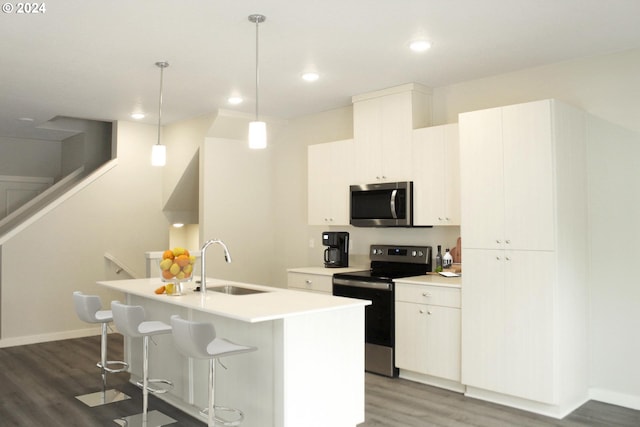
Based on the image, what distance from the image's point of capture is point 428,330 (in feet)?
15.1

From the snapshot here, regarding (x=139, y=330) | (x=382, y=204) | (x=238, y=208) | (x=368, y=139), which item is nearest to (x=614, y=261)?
(x=382, y=204)

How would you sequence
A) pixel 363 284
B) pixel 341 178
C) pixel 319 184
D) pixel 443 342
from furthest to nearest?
1. pixel 319 184
2. pixel 341 178
3. pixel 363 284
4. pixel 443 342

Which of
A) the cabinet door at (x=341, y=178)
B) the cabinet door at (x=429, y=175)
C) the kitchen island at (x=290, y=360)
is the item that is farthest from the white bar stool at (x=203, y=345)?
the cabinet door at (x=341, y=178)

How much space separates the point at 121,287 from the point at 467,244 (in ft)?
9.01

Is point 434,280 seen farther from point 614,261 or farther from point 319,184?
point 319,184

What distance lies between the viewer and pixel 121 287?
14.3 feet

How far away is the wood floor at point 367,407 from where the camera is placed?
3.81 metres

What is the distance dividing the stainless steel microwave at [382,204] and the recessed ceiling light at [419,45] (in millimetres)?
1368

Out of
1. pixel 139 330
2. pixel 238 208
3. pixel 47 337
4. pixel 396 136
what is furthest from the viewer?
pixel 238 208

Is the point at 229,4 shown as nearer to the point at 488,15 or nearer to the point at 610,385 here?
the point at 488,15

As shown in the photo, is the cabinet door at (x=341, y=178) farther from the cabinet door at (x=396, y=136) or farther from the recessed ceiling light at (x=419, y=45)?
the recessed ceiling light at (x=419, y=45)

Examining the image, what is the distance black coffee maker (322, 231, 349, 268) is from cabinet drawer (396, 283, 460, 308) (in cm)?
121

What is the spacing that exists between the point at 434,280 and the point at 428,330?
1.37 ft

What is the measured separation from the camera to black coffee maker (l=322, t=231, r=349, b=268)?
19.3 feet
